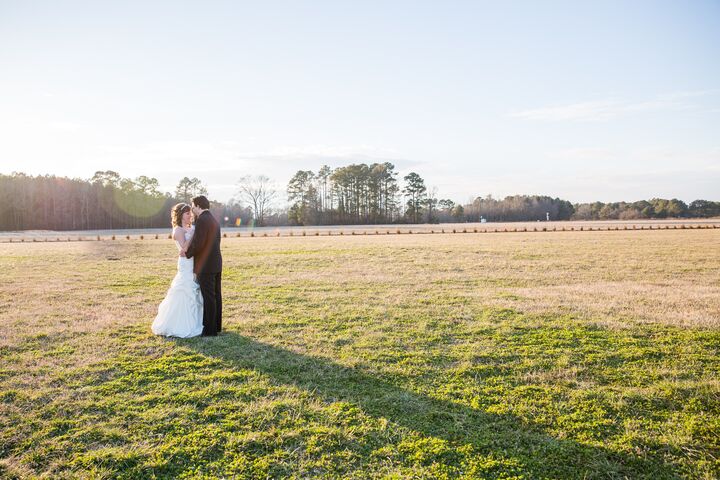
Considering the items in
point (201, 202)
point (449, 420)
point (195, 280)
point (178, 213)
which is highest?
point (201, 202)

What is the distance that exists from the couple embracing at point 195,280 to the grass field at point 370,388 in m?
0.43

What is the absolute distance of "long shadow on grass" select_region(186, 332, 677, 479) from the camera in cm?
384

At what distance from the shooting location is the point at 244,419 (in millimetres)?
4707

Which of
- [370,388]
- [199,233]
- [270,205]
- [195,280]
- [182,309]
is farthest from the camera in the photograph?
[270,205]

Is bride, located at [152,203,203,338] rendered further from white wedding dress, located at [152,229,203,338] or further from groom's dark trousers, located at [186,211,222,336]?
groom's dark trousers, located at [186,211,222,336]

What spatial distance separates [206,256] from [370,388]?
4.14m

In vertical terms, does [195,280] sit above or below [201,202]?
below

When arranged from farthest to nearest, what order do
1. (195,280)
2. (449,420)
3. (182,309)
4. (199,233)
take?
(195,280) < (182,309) < (199,233) < (449,420)

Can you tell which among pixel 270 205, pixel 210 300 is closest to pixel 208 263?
pixel 210 300

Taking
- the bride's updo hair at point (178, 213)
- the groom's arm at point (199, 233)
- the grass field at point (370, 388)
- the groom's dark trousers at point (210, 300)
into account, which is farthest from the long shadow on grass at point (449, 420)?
the bride's updo hair at point (178, 213)

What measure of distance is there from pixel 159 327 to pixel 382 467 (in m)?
5.86

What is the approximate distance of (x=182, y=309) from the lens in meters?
8.05

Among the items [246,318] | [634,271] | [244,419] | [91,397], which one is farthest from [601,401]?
[634,271]

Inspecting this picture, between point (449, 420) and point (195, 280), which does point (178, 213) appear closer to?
point (195, 280)
